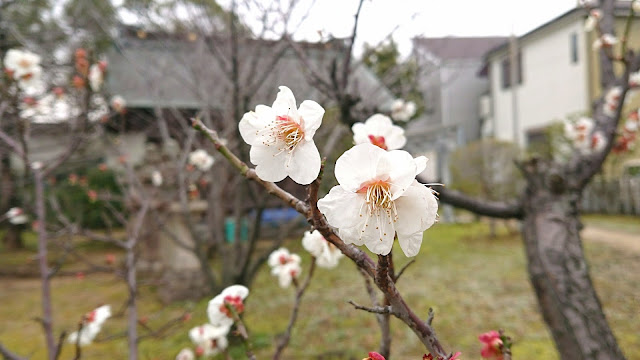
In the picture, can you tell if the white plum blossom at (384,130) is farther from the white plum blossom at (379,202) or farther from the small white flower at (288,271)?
the small white flower at (288,271)

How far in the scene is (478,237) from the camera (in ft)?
25.7

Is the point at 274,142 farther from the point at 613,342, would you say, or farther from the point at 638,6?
the point at 638,6

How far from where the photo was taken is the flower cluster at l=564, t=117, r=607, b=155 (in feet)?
9.69

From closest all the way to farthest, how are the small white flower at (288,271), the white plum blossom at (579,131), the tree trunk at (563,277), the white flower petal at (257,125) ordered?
the white flower petal at (257,125) < the small white flower at (288,271) < the tree trunk at (563,277) < the white plum blossom at (579,131)

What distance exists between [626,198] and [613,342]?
9.80m

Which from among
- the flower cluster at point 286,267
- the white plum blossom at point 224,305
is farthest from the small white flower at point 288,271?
the white plum blossom at point 224,305

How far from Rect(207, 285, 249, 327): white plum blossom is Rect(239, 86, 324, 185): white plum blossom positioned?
46cm

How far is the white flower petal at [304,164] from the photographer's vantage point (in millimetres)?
543

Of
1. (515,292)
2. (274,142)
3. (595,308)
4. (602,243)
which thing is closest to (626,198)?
(602,243)

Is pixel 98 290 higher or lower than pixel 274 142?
lower

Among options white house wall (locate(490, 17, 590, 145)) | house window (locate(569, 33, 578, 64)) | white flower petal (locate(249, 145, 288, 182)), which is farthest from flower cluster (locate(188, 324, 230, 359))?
house window (locate(569, 33, 578, 64))

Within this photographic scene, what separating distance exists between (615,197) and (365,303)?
8706mm

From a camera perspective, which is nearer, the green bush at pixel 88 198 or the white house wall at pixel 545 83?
the green bush at pixel 88 198

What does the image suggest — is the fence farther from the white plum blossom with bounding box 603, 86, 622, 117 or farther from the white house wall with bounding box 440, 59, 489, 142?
the white plum blossom with bounding box 603, 86, 622, 117
